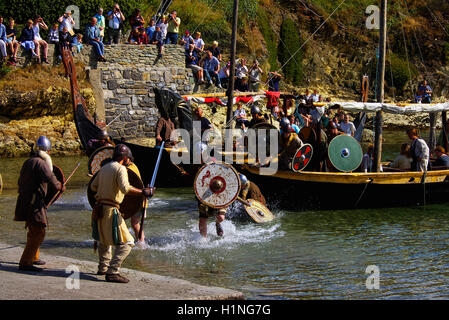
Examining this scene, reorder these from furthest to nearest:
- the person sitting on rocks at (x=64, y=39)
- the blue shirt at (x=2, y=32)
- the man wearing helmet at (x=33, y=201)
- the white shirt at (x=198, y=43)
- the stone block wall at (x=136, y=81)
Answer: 1. the white shirt at (x=198, y=43)
2. the stone block wall at (x=136, y=81)
3. the person sitting on rocks at (x=64, y=39)
4. the blue shirt at (x=2, y=32)
5. the man wearing helmet at (x=33, y=201)

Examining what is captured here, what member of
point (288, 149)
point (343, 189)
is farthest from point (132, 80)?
point (343, 189)

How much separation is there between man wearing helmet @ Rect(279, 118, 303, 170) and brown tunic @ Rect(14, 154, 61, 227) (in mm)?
6448

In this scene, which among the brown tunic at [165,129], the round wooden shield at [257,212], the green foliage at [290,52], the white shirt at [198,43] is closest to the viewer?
the round wooden shield at [257,212]

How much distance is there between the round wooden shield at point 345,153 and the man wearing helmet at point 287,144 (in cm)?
85

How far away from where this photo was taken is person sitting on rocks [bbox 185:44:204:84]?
998 inches

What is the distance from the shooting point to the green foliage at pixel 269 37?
3356 centimetres

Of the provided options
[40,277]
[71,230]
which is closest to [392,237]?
[71,230]

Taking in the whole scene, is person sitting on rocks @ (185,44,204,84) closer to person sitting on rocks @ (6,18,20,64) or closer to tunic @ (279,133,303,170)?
person sitting on rocks @ (6,18,20,64)

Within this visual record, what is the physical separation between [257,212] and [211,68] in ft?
41.9

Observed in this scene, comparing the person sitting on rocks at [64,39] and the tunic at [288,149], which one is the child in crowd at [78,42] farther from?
the tunic at [288,149]

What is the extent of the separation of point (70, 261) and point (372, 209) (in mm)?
7928

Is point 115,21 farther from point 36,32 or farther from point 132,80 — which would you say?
point 36,32

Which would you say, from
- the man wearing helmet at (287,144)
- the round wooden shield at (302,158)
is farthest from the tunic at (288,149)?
the round wooden shield at (302,158)

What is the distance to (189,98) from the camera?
19.8m
